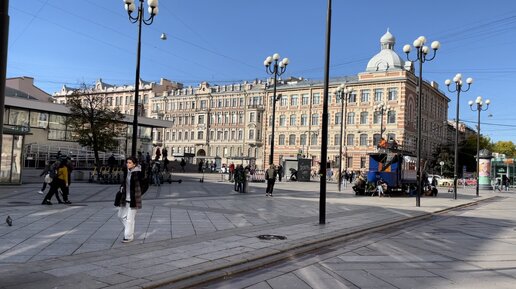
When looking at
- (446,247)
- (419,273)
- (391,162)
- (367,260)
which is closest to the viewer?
(419,273)

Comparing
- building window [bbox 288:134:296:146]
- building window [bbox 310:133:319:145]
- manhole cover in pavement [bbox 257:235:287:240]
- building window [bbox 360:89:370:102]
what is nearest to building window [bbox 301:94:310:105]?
building window [bbox 310:133:319:145]

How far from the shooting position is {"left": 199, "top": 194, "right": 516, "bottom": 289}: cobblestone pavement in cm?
689

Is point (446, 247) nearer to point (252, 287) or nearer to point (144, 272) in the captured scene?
point (252, 287)

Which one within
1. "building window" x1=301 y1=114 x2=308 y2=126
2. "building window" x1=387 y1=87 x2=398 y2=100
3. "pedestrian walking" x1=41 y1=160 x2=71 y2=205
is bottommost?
"pedestrian walking" x1=41 y1=160 x2=71 y2=205

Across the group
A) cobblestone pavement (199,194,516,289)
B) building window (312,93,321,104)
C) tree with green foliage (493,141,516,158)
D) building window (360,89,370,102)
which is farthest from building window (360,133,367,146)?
cobblestone pavement (199,194,516,289)

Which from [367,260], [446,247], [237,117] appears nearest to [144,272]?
[367,260]

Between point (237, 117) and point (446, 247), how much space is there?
8368 cm

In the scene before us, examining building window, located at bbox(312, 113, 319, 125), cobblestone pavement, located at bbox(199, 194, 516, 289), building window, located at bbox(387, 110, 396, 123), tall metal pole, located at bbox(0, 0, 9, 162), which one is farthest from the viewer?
building window, located at bbox(312, 113, 319, 125)

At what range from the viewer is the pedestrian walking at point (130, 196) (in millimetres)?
9211

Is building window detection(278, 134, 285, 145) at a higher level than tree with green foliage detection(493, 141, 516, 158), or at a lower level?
lower

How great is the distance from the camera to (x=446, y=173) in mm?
80000

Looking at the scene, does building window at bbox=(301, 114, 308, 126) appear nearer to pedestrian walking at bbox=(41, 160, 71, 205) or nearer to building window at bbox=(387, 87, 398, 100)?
building window at bbox=(387, 87, 398, 100)

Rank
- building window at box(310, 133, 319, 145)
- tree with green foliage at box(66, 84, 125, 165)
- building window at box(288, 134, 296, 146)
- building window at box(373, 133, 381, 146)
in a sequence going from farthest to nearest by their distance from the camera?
building window at box(288, 134, 296, 146) < building window at box(310, 133, 319, 145) < building window at box(373, 133, 381, 146) < tree with green foliage at box(66, 84, 125, 165)

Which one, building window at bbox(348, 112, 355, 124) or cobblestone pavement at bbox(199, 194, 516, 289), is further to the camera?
building window at bbox(348, 112, 355, 124)
